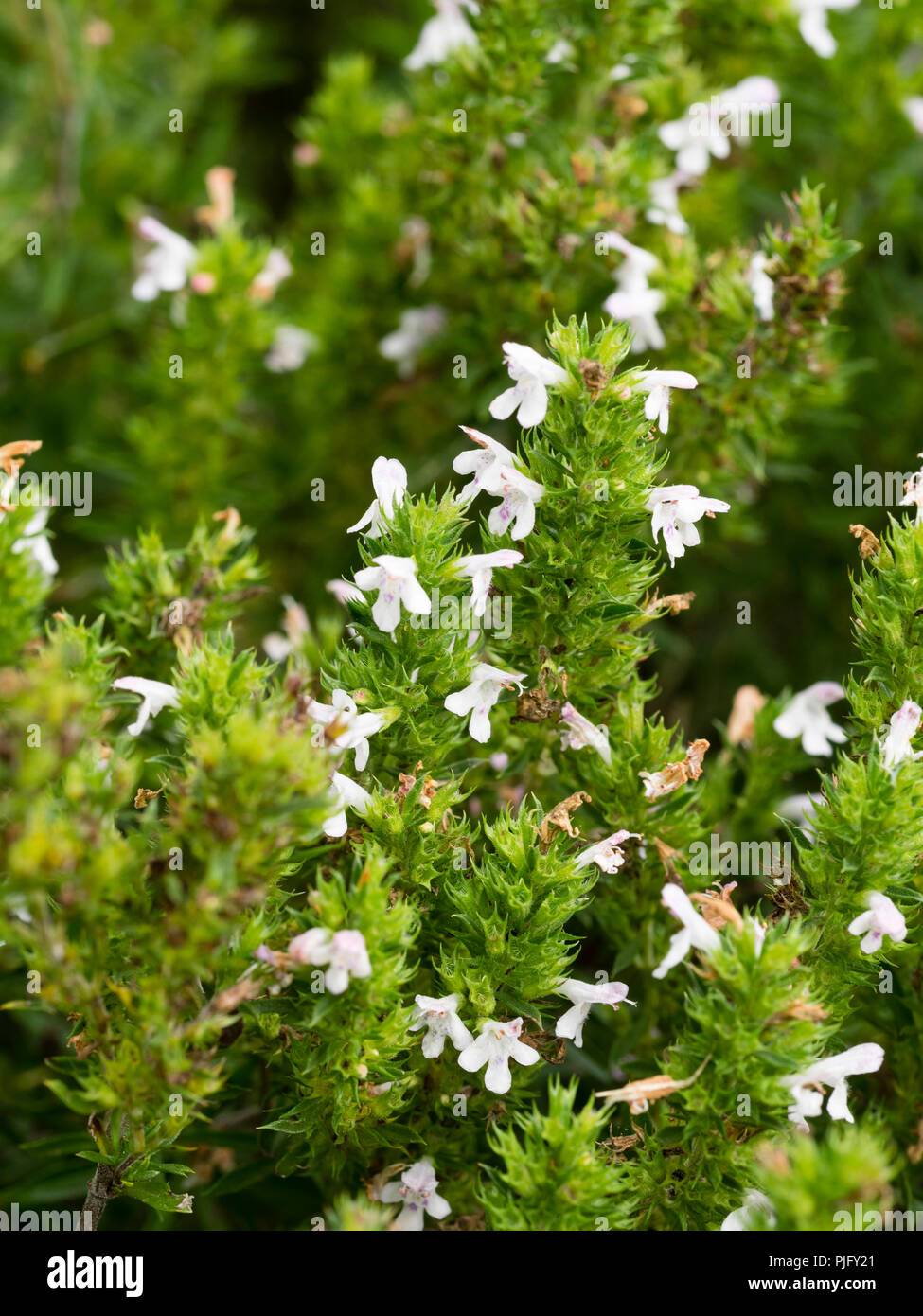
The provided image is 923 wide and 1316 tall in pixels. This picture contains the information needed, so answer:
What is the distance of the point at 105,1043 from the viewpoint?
1.39m

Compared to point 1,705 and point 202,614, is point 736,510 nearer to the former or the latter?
point 202,614

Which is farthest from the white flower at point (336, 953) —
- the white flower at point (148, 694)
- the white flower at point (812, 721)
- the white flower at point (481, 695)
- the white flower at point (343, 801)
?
the white flower at point (812, 721)

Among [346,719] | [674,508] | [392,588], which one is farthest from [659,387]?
[346,719]

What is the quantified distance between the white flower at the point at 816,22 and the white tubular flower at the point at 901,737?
1552mm

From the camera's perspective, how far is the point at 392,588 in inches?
57.4

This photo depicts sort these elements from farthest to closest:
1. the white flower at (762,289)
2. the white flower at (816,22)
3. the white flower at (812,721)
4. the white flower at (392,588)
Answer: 1. the white flower at (816,22)
2. the white flower at (762,289)
3. the white flower at (812,721)
4. the white flower at (392,588)

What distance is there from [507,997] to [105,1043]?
0.50m

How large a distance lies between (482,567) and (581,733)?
0.95 feet

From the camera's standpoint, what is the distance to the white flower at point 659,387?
157cm

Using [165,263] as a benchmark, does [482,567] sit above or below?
below

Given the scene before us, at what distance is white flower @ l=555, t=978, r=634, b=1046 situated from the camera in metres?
1.56

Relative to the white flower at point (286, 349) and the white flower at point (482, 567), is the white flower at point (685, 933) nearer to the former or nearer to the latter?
the white flower at point (482, 567)

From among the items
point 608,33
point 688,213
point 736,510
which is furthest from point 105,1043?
point 688,213

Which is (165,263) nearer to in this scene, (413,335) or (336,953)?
(413,335)
